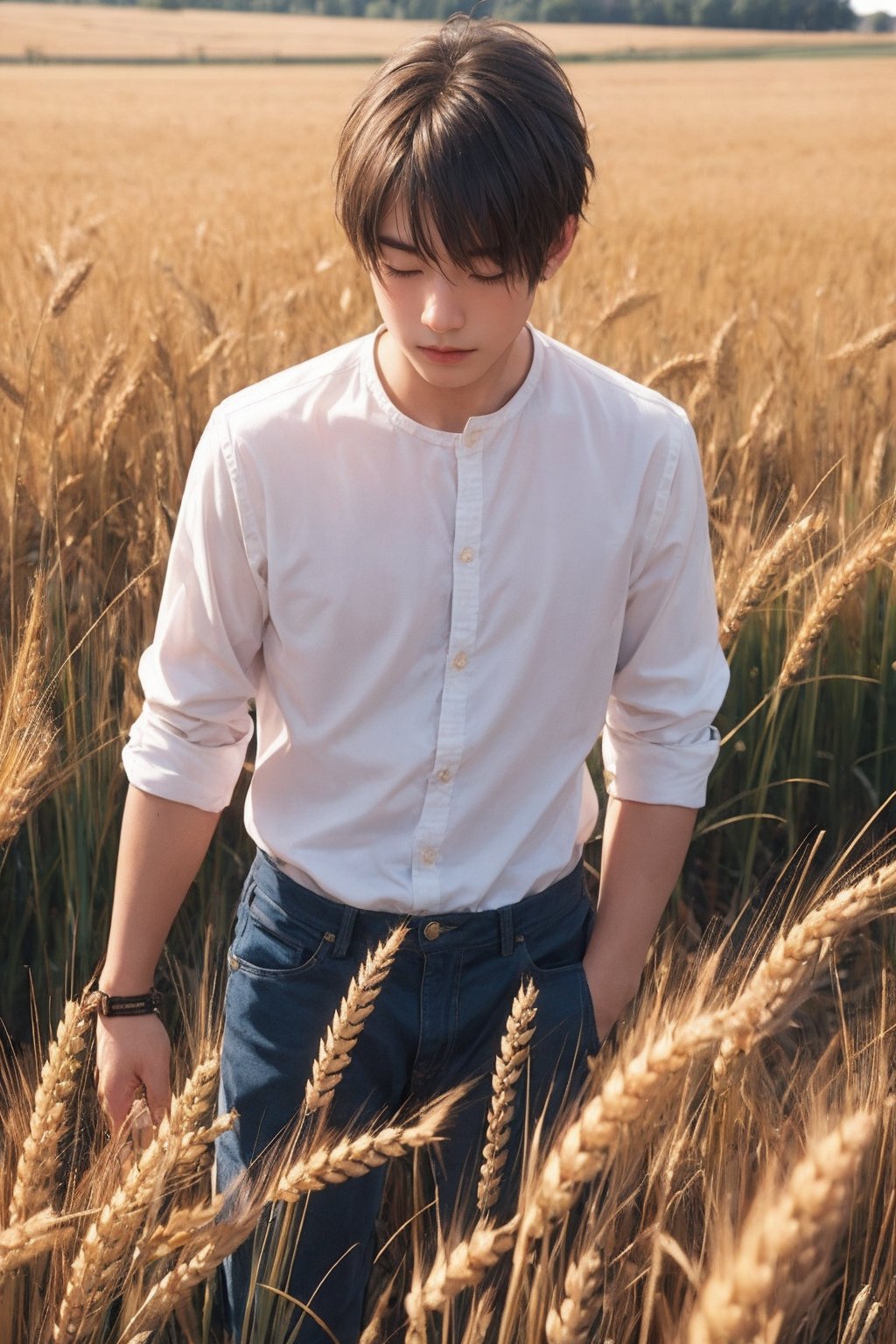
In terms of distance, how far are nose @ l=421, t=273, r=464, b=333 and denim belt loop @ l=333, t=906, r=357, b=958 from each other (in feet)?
1.62

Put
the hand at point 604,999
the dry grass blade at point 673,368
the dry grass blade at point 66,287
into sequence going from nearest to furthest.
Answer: the hand at point 604,999 < the dry grass blade at point 66,287 < the dry grass blade at point 673,368

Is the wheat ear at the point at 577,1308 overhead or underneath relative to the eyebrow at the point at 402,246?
underneath

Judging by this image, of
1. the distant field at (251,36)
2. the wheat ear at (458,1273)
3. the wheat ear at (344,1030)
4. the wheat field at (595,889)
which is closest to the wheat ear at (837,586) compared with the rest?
the wheat field at (595,889)

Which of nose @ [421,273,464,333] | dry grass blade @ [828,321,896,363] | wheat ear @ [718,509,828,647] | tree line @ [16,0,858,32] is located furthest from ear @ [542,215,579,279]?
tree line @ [16,0,858,32]

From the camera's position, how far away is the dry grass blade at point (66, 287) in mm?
1799

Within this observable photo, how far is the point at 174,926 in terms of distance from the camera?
5.00ft

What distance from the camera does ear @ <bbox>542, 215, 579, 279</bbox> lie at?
101 centimetres

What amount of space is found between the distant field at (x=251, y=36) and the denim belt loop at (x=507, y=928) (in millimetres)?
39256

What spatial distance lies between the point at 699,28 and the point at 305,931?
60530 mm

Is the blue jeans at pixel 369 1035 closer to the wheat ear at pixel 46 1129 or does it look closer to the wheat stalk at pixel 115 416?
the wheat ear at pixel 46 1129

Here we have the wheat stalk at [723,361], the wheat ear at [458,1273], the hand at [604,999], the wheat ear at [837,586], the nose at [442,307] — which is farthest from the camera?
the wheat stalk at [723,361]

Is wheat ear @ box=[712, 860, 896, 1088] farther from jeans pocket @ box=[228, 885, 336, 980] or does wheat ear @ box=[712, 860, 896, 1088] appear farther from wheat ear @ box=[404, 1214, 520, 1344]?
jeans pocket @ box=[228, 885, 336, 980]

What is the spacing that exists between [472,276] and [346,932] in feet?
1.81

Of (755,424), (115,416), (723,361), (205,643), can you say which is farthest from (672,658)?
(723,361)
